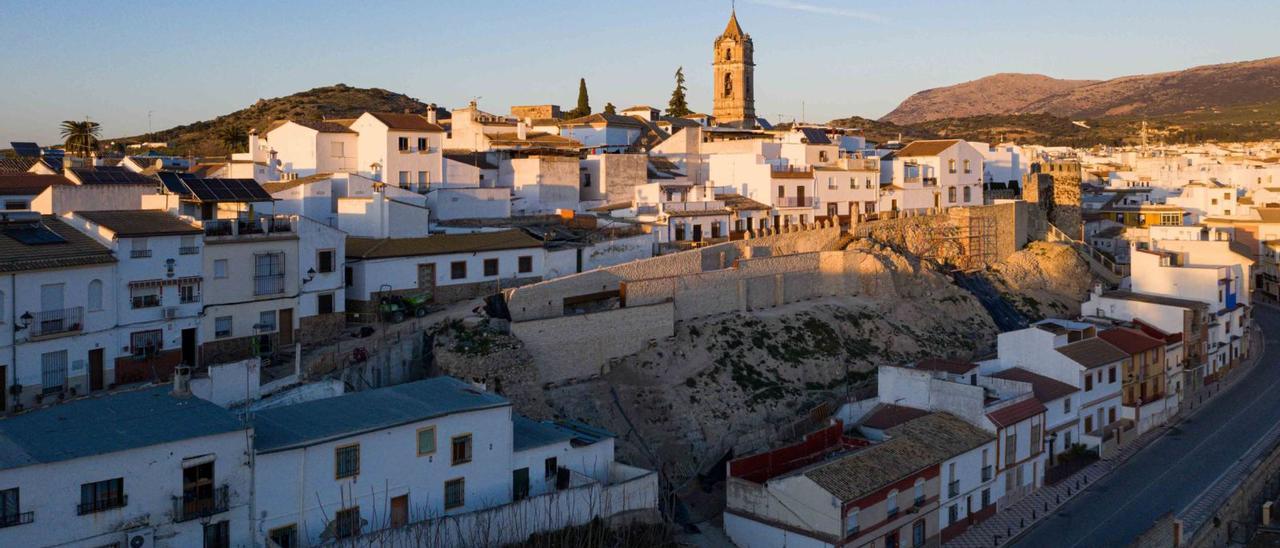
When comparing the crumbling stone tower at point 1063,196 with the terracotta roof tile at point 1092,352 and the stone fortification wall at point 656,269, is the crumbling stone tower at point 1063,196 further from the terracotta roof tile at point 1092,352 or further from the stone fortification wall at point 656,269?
the terracotta roof tile at point 1092,352

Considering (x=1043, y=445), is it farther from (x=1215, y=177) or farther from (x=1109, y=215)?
(x=1215, y=177)

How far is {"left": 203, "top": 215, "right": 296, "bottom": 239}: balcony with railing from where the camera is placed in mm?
30469

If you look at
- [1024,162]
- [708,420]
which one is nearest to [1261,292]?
[1024,162]

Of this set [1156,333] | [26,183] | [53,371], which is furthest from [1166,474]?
[26,183]

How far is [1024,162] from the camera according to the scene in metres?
74.9

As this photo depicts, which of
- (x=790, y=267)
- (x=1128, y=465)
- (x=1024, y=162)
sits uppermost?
(x=1024, y=162)

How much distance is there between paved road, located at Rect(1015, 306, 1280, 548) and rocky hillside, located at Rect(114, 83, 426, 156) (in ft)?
202

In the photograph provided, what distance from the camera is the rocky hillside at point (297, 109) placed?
8819 cm

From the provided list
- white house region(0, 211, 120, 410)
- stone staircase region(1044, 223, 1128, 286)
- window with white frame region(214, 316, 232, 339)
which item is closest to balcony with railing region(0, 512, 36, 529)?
white house region(0, 211, 120, 410)

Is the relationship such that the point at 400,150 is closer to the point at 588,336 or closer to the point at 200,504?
the point at 588,336

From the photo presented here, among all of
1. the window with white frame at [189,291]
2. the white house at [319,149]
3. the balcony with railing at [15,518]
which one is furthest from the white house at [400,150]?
the balcony with railing at [15,518]

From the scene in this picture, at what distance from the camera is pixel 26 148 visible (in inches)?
2172

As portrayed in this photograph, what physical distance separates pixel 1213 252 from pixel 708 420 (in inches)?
1280

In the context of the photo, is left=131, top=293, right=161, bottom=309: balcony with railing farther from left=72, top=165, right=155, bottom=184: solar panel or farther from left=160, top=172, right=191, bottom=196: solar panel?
left=72, top=165, right=155, bottom=184: solar panel
